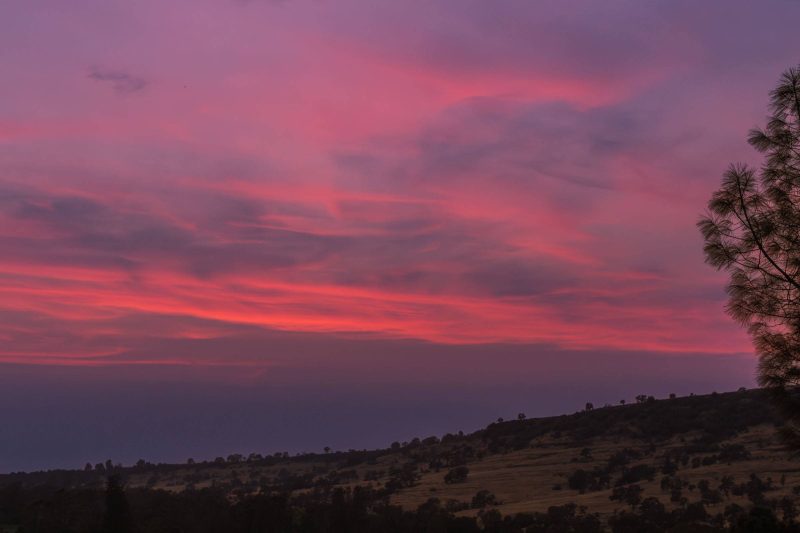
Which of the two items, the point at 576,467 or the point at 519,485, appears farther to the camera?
the point at 576,467

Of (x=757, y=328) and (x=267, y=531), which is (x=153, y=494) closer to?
(x=267, y=531)

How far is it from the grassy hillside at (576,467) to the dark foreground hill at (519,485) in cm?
24

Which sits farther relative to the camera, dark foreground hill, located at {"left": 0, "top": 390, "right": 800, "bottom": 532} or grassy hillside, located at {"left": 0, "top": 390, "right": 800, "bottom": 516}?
grassy hillside, located at {"left": 0, "top": 390, "right": 800, "bottom": 516}

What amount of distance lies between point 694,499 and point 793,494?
22.3 feet

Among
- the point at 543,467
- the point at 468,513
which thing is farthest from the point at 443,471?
the point at 468,513

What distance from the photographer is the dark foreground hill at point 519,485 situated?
51.6 metres

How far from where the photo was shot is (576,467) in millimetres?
83062

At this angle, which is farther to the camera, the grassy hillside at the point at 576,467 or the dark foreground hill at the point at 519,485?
the grassy hillside at the point at 576,467

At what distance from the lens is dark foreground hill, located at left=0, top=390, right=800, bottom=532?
51594mm

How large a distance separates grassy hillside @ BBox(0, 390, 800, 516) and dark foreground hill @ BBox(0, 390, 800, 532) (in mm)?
236

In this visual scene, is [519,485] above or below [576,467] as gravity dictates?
below

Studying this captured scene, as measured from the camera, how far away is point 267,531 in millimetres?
53344

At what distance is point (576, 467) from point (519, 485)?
8.11 metres

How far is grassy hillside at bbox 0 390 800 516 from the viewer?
63.4 m
